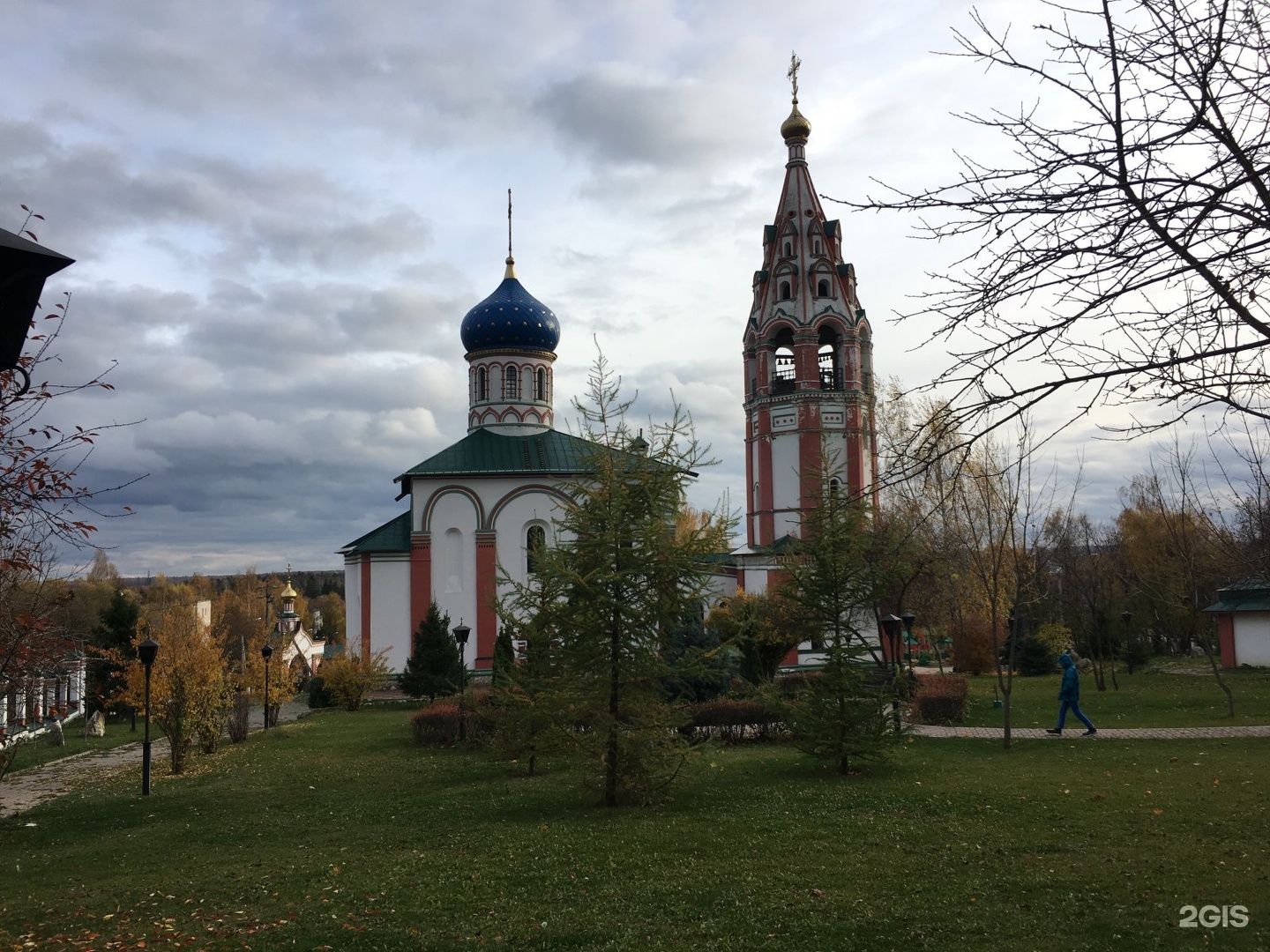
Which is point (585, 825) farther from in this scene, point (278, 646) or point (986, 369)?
point (278, 646)

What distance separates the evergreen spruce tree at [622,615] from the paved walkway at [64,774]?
809 cm

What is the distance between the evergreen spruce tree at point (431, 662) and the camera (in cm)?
2612

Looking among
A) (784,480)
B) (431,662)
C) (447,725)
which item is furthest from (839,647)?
(784,480)

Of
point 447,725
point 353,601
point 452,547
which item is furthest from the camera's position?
point 353,601

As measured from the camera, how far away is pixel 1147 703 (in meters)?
18.9

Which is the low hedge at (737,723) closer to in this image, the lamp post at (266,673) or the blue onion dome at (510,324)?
the lamp post at (266,673)

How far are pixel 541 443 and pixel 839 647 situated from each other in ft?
74.2

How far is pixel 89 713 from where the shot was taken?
87.0ft

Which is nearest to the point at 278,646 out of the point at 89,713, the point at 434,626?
the point at 89,713

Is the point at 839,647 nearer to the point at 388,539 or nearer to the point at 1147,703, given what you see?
the point at 1147,703

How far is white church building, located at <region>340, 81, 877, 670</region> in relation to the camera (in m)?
30.5

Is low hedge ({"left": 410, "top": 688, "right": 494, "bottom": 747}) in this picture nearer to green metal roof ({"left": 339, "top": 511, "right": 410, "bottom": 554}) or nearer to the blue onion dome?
green metal roof ({"left": 339, "top": 511, "right": 410, "bottom": 554})

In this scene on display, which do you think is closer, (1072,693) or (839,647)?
(839,647)

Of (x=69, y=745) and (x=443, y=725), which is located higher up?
(x=443, y=725)
